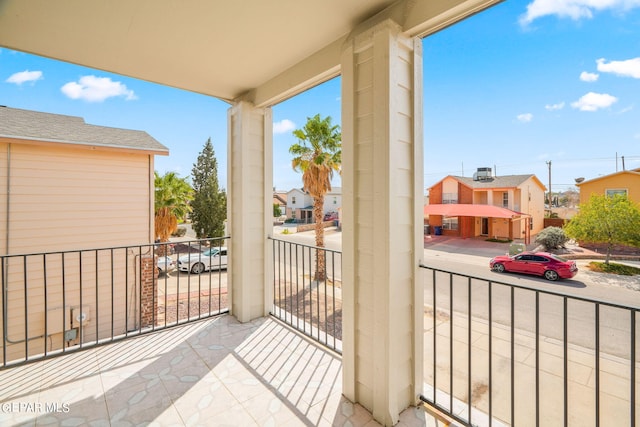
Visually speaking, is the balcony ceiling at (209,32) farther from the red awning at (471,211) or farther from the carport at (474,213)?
the red awning at (471,211)

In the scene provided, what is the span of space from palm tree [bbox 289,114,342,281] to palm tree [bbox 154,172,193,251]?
14.7 ft

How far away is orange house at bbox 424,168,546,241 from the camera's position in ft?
55.9

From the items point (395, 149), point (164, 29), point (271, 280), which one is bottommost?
point (271, 280)

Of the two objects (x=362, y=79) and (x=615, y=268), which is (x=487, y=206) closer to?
(x=615, y=268)

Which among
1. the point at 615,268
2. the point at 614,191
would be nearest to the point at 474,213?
the point at 614,191

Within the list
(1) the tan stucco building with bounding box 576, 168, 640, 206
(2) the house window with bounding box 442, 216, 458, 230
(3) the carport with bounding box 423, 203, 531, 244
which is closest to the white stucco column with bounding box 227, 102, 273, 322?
(3) the carport with bounding box 423, 203, 531, 244

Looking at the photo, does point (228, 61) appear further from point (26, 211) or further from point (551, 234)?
point (551, 234)

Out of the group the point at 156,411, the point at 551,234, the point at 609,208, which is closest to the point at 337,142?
the point at 156,411

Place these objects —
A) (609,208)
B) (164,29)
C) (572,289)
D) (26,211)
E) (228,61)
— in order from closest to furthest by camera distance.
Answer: (164,29) → (228,61) → (26,211) → (572,289) → (609,208)

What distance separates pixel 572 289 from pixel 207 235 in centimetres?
1599

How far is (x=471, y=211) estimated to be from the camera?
54.4 feet

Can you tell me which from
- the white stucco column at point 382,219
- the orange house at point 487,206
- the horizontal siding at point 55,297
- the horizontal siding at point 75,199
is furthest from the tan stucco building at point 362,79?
the orange house at point 487,206

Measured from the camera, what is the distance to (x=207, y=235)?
16125 millimetres

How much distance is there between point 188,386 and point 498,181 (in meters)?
21.2
